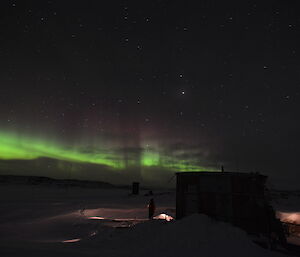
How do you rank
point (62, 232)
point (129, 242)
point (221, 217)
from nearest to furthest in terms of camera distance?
point (129, 242)
point (221, 217)
point (62, 232)

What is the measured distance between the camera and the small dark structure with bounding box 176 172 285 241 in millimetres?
13727

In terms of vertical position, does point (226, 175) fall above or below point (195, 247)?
above

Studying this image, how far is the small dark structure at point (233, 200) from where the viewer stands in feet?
45.0

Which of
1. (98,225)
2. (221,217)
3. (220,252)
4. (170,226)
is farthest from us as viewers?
(98,225)

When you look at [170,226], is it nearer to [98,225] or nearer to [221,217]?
[221,217]

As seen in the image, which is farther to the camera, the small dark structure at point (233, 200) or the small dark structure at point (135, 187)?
the small dark structure at point (135, 187)

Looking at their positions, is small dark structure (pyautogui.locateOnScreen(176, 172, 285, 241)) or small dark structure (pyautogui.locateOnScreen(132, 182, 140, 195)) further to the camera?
small dark structure (pyautogui.locateOnScreen(132, 182, 140, 195))

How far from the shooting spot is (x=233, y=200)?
14109mm

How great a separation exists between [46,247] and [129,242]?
411 cm

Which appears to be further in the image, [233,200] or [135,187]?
[135,187]

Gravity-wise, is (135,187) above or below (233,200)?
below

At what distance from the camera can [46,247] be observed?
1052 centimetres

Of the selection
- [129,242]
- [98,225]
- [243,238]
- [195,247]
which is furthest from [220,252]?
[98,225]

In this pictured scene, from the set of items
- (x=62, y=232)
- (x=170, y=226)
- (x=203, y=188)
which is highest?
(x=203, y=188)
